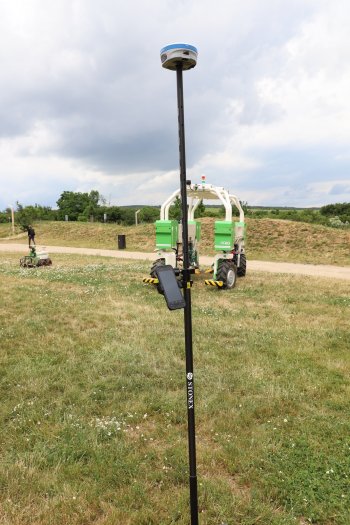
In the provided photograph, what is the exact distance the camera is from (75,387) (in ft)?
17.2

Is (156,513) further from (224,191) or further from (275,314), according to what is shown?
(224,191)

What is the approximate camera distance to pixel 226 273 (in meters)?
11.9

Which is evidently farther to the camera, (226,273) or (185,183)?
(226,273)

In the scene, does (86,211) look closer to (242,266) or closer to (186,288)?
(242,266)

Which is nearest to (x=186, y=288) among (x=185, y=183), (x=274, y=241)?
(x=185, y=183)

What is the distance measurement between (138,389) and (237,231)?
9803 millimetres

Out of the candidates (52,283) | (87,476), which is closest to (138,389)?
(87,476)

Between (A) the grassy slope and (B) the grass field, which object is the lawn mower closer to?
(B) the grass field

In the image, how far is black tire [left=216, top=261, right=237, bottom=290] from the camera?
39.2 ft

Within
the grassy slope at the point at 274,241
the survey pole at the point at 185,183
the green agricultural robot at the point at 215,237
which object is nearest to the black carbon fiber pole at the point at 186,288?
the survey pole at the point at 185,183

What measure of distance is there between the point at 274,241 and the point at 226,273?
49.7 feet

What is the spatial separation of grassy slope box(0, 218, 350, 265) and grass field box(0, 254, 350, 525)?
14.9 metres

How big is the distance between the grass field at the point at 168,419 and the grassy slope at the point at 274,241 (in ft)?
48.8

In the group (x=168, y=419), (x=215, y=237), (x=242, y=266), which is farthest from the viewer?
(x=242, y=266)
